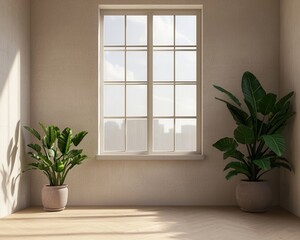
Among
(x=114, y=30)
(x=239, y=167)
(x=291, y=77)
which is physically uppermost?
(x=114, y=30)

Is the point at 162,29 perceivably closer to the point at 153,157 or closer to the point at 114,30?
the point at 114,30

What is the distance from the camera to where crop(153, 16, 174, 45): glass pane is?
17.3 ft

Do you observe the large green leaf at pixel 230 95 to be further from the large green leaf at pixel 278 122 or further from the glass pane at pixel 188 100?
the glass pane at pixel 188 100

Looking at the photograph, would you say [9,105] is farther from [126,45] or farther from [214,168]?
[214,168]

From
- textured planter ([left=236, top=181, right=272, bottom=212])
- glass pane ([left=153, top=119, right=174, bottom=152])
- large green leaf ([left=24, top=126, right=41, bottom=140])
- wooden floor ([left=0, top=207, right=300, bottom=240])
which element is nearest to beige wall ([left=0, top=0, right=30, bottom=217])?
large green leaf ([left=24, top=126, right=41, bottom=140])

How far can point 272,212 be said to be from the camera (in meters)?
4.65

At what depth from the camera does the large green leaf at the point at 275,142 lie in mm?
4195

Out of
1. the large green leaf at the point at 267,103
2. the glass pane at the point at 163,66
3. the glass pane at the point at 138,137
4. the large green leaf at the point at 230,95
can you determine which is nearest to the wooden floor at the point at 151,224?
the glass pane at the point at 138,137

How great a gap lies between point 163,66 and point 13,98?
6.47 ft

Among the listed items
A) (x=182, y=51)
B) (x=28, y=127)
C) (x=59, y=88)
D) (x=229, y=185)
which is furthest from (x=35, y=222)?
(x=182, y=51)

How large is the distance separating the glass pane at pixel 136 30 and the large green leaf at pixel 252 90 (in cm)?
146

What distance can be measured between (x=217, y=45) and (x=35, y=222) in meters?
3.09

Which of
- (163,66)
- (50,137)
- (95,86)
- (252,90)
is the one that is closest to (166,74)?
(163,66)

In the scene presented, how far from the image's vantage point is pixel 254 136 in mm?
4523
